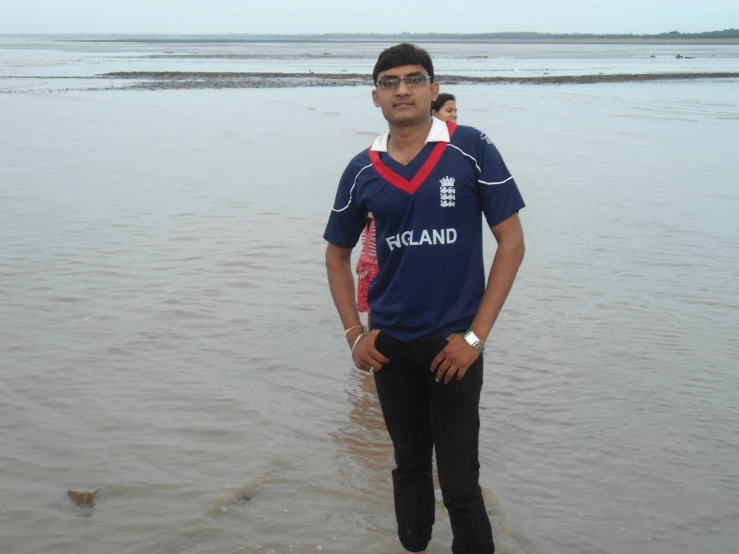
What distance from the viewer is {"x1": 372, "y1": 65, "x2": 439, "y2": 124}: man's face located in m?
2.98

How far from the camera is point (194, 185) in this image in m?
12.6

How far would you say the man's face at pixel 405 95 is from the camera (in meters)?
2.98

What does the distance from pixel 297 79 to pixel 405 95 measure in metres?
42.9

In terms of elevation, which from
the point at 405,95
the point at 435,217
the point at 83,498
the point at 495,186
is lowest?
the point at 83,498

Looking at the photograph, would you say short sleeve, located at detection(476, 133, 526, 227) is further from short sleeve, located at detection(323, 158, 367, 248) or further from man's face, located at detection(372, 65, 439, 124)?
short sleeve, located at detection(323, 158, 367, 248)

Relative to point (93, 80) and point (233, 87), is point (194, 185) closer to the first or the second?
point (233, 87)

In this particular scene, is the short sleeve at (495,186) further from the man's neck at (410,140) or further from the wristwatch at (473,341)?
the wristwatch at (473,341)

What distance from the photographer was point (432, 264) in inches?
115

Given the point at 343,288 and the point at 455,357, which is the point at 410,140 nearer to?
the point at 343,288

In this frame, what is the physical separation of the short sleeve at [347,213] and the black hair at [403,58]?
349 millimetres

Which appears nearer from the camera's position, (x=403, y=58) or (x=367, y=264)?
(x=403, y=58)

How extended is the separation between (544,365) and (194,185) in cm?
798

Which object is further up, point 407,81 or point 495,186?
point 407,81

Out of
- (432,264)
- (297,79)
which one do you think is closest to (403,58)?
(432,264)
